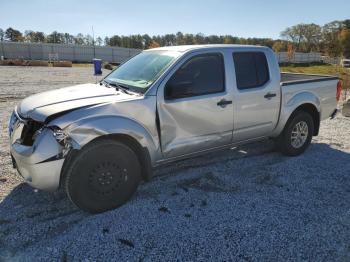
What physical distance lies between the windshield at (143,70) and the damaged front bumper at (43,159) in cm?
124

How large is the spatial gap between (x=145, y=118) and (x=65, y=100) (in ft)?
3.14

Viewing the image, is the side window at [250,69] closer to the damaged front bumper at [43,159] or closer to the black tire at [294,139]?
the black tire at [294,139]

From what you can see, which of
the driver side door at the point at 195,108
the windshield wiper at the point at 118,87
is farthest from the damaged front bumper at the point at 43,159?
the driver side door at the point at 195,108

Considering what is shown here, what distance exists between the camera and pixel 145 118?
3.83 meters

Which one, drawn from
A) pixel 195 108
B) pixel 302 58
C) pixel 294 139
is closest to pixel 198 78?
pixel 195 108

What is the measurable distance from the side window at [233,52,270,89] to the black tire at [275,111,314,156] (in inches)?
39.9

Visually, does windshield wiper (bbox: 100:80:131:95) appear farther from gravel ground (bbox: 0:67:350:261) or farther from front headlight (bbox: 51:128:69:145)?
gravel ground (bbox: 0:67:350:261)

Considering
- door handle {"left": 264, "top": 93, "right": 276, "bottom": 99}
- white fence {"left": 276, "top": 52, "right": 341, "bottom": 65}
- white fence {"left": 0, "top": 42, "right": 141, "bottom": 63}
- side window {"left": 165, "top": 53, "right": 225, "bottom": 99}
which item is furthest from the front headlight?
white fence {"left": 276, "top": 52, "right": 341, "bottom": 65}

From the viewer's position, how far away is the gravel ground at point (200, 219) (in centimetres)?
308

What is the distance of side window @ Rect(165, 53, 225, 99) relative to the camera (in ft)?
13.1

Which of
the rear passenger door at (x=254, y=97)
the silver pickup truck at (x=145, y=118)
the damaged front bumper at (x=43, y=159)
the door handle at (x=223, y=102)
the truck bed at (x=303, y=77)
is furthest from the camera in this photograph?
the truck bed at (x=303, y=77)

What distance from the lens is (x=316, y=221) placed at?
3641 mm

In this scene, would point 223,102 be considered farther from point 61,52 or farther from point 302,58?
point 302,58

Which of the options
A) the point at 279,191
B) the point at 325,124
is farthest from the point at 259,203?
the point at 325,124
